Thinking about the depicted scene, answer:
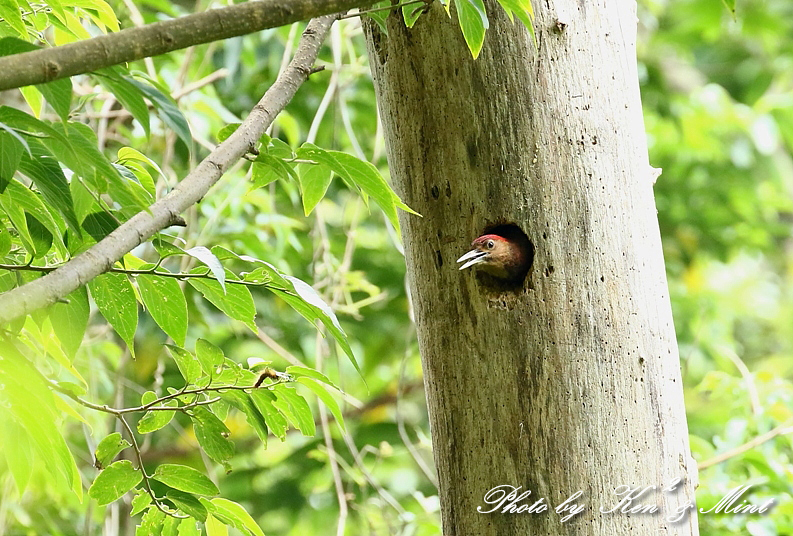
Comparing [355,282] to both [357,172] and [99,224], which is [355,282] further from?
[99,224]

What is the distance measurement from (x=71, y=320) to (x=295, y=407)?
379mm

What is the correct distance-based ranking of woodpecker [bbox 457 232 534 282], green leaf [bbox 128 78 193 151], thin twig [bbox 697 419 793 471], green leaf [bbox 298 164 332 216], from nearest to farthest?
green leaf [bbox 128 78 193 151] → green leaf [bbox 298 164 332 216] → woodpecker [bbox 457 232 534 282] → thin twig [bbox 697 419 793 471]

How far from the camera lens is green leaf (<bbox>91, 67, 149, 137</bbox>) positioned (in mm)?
873

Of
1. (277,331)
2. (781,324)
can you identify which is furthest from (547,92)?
(781,324)

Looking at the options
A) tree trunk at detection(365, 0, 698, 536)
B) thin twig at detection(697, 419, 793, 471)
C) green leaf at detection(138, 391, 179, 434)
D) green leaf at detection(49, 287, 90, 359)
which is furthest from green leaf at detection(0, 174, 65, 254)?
thin twig at detection(697, 419, 793, 471)

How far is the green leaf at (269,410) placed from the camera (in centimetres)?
127

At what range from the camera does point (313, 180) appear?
55.0 inches

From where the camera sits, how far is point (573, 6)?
1549mm

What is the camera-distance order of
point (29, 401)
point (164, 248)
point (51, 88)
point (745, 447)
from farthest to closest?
point (745, 447) < point (164, 248) < point (29, 401) < point (51, 88)

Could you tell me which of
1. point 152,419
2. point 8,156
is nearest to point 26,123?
point 8,156

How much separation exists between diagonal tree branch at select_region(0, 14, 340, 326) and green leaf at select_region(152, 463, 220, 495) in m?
0.44

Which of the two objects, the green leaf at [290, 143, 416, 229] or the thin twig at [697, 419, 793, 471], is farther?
the thin twig at [697, 419, 793, 471]

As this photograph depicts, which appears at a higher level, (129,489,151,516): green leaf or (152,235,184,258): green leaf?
(152,235,184,258): green leaf

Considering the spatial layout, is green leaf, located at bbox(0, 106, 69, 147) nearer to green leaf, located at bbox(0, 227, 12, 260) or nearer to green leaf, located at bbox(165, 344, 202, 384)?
green leaf, located at bbox(0, 227, 12, 260)
